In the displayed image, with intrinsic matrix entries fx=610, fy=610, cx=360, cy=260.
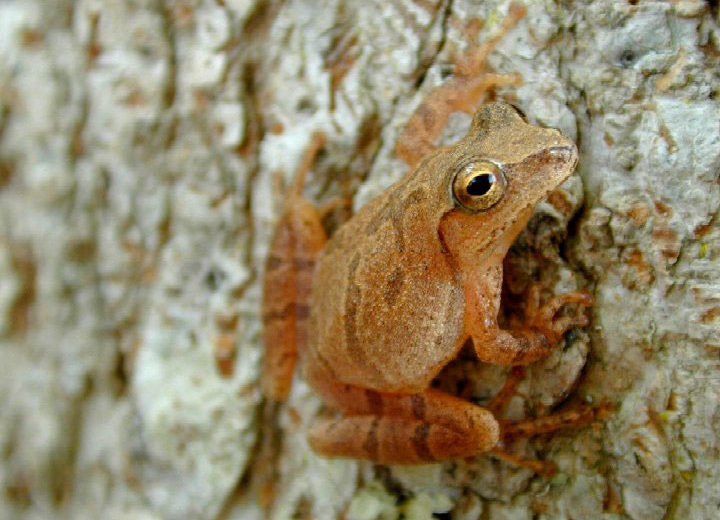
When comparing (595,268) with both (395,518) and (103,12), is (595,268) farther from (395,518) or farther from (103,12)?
(103,12)

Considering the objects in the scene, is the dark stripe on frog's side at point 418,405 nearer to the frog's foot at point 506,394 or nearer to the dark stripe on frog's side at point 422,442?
the dark stripe on frog's side at point 422,442

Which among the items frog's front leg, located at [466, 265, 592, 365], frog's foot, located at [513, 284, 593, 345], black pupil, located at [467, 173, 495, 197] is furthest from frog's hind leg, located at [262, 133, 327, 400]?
frog's foot, located at [513, 284, 593, 345]

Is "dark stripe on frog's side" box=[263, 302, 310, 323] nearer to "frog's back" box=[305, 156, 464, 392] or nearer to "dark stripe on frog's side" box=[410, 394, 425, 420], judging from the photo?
"frog's back" box=[305, 156, 464, 392]

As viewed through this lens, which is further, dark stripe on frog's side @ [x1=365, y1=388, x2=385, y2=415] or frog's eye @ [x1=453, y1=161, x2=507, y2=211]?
dark stripe on frog's side @ [x1=365, y1=388, x2=385, y2=415]

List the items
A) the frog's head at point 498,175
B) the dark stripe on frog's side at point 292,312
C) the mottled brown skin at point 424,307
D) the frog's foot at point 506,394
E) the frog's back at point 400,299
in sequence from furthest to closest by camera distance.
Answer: the dark stripe on frog's side at point 292,312 < the frog's foot at point 506,394 < the frog's back at point 400,299 < the mottled brown skin at point 424,307 < the frog's head at point 498,175

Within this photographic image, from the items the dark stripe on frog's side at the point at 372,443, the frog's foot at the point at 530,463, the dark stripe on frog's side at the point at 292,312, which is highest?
the dark stripe on frog's side at the point at 292,312

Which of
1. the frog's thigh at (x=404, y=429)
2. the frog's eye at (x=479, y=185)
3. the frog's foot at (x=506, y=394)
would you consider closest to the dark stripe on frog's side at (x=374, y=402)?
the frog's thigh at (x=404, y=429)

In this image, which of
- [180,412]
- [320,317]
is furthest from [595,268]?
[180,412]
